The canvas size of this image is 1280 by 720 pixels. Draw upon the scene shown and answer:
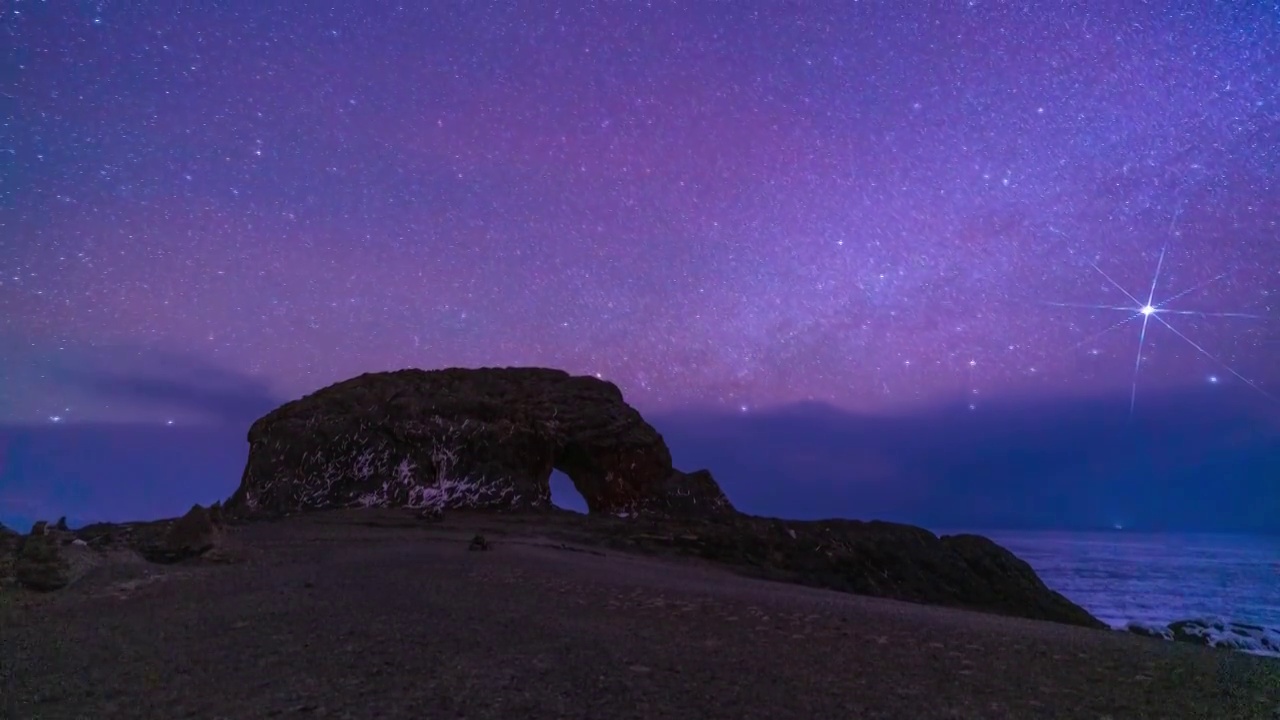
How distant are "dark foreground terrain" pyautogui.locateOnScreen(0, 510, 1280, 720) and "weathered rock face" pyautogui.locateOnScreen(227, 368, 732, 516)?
9.76m

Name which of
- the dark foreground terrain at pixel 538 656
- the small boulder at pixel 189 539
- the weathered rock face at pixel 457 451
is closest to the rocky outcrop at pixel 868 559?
the weathered rock face at pixel 457 451

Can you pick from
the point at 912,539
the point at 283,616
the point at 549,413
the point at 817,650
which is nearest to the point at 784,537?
the point at 912,539

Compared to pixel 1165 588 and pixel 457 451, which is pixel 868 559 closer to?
pixel 457 451

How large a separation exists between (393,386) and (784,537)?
12.1 m

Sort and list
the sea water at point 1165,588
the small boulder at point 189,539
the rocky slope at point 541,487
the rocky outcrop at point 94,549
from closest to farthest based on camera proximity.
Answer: the rocky outcrop at point 94,549 → the small boulder at point 189,539 → the rocky slope at point 541,487 → the sea water at point 1165,588

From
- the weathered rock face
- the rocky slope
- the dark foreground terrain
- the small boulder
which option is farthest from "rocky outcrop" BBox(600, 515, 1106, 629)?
the small boulder

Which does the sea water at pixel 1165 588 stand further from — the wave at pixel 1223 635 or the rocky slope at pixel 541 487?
the rocky slope at pixel 541 487

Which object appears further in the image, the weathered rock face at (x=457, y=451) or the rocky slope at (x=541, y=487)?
the weathered rock face at (x=457, y=451)

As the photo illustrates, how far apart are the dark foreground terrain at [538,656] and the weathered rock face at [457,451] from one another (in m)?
9.76

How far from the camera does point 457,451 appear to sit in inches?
796

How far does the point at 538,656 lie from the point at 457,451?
598 inches

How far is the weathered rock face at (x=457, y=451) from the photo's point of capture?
19.2 metres

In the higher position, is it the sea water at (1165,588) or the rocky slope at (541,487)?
the rocky slope at (541,487)

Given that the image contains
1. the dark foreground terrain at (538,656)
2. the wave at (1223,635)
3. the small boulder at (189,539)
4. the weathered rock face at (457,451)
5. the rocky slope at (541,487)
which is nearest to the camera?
the dark foreground terrain at (538,656)
